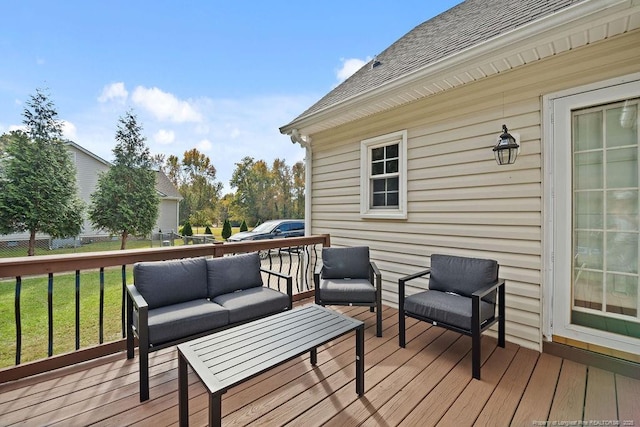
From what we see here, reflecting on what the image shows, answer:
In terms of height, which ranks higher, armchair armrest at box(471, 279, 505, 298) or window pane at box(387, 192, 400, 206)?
window pane at box(387, 192, 400, 206)

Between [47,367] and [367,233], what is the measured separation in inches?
153

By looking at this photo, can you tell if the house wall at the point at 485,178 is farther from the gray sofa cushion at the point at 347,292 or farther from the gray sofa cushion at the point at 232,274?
the gray sofa cushion at the point at 232,274

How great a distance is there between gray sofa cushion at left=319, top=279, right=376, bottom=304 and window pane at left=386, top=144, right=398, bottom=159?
2078mm

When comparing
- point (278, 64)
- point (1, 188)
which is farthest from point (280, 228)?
point (1, 188)

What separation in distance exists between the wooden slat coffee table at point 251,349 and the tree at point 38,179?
43.1 feet

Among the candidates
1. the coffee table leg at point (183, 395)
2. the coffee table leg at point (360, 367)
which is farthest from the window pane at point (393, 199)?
the coffee table leg at point (183, 395)

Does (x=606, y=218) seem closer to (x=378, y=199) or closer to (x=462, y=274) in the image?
(x=462, y=274)

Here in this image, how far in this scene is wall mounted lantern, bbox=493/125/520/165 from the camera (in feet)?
8.90

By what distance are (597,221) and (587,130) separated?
86 cm

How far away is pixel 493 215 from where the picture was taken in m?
3.02

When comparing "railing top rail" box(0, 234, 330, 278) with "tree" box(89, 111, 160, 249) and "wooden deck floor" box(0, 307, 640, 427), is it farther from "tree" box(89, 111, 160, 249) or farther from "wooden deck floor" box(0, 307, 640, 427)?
"tree" box(89, 111, 160, 249)

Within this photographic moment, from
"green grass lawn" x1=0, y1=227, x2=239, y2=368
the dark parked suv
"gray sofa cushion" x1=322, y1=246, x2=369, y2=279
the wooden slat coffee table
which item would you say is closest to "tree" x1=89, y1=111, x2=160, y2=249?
"green grass lawn" x1=0, y1=227, x2=239, y2=368

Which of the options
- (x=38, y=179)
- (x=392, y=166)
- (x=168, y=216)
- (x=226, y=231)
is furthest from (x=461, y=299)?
(x=168, y=216)

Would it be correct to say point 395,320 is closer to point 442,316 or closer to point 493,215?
point 442,316
